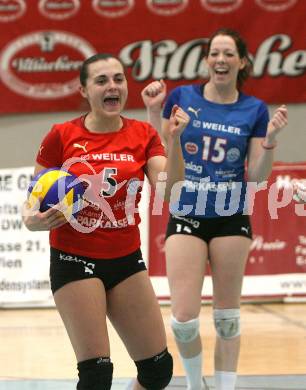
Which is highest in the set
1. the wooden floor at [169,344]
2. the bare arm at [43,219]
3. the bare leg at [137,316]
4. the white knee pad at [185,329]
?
the bare arm at [43,219]

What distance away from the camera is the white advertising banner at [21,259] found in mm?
8719

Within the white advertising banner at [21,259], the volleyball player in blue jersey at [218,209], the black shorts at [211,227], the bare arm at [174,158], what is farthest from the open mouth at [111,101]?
the white advertising banner at [21,259]

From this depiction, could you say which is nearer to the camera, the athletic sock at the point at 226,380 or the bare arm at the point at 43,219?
the bare arm at the point at 43,219

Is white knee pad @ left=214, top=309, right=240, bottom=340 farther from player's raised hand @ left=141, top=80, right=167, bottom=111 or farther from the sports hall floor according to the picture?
player's raised hand @ left=141, top=80, right=167, bottom=111

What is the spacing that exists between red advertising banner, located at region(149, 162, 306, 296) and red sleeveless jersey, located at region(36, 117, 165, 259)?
4.62 metres

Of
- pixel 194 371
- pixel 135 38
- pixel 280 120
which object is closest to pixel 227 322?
pixel 194 371

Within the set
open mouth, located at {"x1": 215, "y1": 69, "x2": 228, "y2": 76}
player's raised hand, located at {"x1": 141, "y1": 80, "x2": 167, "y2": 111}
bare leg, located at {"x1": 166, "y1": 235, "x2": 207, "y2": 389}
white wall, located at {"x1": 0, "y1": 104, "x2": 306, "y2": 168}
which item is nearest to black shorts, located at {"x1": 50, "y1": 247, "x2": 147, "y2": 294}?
bare leg, located at {"x1": 166, "y1": 235, "x2": 207, "y2": 389}

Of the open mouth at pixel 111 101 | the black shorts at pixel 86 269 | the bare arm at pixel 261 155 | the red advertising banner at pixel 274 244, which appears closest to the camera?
the black shorts at pixel 86 269

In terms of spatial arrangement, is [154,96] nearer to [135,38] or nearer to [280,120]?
[280,120]

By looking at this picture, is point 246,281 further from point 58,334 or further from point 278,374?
point 278,374

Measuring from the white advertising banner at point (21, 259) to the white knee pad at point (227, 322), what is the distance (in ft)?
12.9

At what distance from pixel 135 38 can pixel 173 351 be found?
4.19 m

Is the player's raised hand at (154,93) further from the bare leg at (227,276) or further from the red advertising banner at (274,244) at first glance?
the red advertising banner at (274,244)

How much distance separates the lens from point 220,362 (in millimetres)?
5051
